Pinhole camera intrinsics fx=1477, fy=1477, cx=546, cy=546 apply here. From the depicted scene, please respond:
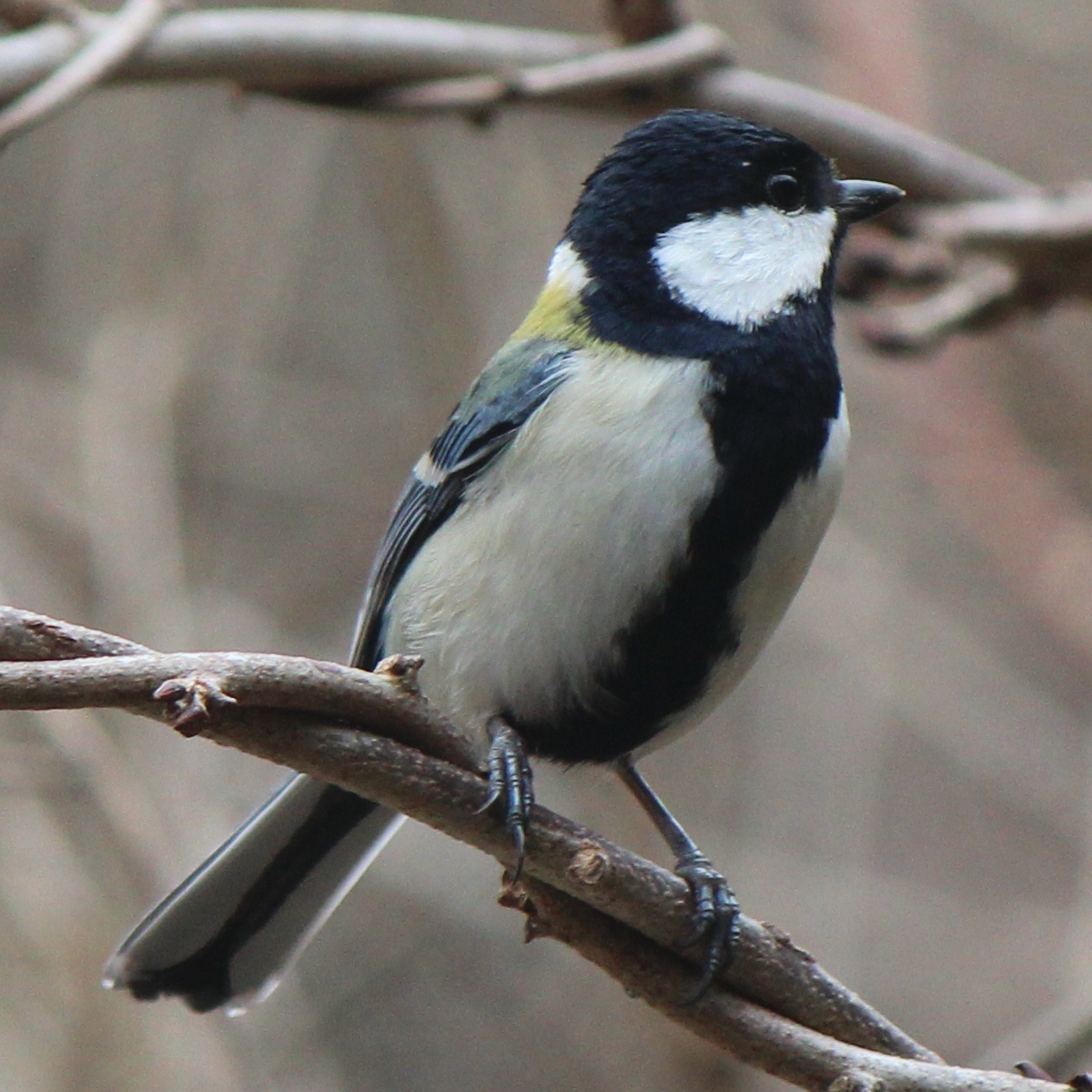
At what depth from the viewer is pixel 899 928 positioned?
11.9ft

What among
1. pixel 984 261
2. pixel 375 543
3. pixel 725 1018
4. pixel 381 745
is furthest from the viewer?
pixel 375 543

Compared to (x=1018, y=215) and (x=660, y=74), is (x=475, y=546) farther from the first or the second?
(x=1018, y=215)

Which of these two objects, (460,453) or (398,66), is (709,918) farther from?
(398,66)

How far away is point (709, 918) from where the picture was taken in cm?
143

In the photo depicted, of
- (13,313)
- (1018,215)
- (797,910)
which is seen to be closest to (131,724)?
(13,313)

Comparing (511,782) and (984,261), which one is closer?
(511,782)

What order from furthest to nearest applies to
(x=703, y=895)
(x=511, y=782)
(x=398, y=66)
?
(x=398, y=66)
(x=703, y=895)
(x=511, y=782)

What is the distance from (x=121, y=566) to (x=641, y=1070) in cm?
161

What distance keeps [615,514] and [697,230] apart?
456 millimetres

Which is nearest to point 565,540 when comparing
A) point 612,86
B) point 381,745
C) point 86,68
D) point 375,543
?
point 381,745

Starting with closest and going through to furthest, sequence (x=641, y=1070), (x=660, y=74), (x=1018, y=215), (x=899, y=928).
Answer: (x=660, y=74), (x=1018, y=215), (x=641, y=1070), (x=899, y=928)

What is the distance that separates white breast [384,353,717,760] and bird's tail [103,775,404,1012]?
0.75 ft

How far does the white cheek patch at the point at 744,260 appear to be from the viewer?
1779 mm

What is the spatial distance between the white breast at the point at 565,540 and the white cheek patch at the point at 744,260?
134 millimetres
